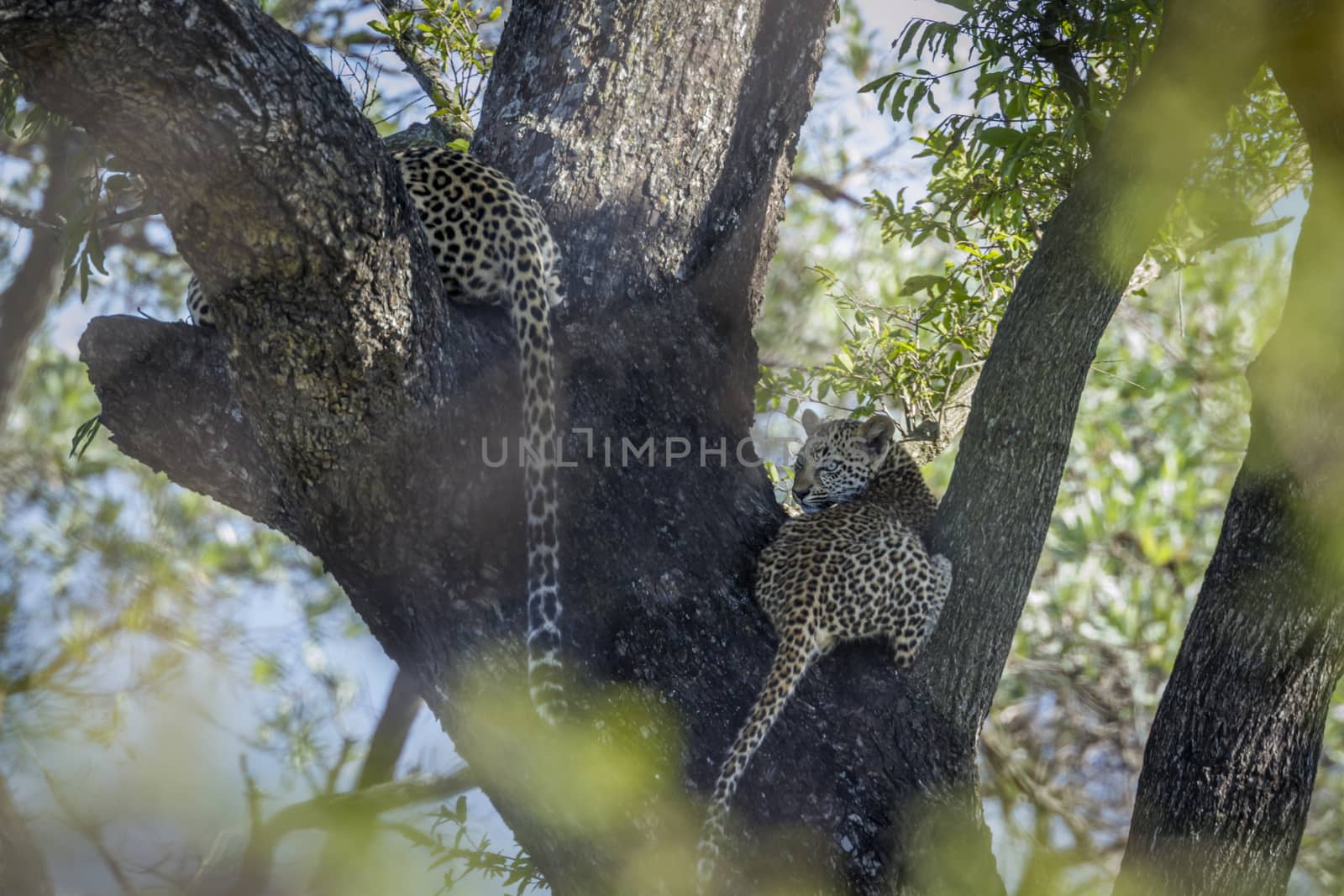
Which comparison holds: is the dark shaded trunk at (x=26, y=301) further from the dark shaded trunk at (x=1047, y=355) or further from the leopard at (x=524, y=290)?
the dark shaded trunk at (x=1047, y=355)

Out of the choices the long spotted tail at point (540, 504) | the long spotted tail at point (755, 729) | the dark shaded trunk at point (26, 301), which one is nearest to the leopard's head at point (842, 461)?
the long spotted tail at point (755, 729)

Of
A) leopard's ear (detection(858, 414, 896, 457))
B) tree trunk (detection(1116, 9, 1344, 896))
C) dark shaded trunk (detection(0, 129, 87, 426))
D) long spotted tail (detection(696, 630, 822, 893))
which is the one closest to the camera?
long spotted tail (detection(696, 630, 822, 893))

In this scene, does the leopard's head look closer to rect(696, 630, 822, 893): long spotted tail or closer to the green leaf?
the green leaf

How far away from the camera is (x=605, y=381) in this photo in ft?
14.4

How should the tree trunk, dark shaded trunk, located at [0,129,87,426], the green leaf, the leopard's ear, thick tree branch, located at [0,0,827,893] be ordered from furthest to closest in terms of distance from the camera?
dark shaded trunk, located at [0,129,87,426] → the leopard's ear → the green leaf → the tree trunk → thick tree branch, located at [0,0,827,893]

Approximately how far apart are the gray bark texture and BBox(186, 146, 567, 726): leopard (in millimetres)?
79

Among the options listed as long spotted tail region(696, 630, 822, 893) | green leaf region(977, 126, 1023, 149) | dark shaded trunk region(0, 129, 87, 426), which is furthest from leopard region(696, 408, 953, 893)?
dark shaded trunk region(0, 129, 87, 426)

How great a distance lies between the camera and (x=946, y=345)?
6.18 m

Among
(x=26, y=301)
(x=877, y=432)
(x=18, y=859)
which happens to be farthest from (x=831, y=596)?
(x=26, y=301)

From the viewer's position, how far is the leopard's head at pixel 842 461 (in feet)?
20.2

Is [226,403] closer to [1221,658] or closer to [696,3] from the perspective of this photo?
[696,3]

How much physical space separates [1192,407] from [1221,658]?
5.33 meters

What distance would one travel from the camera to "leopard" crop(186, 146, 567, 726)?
3832 millimetres

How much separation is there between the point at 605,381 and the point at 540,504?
600mm
